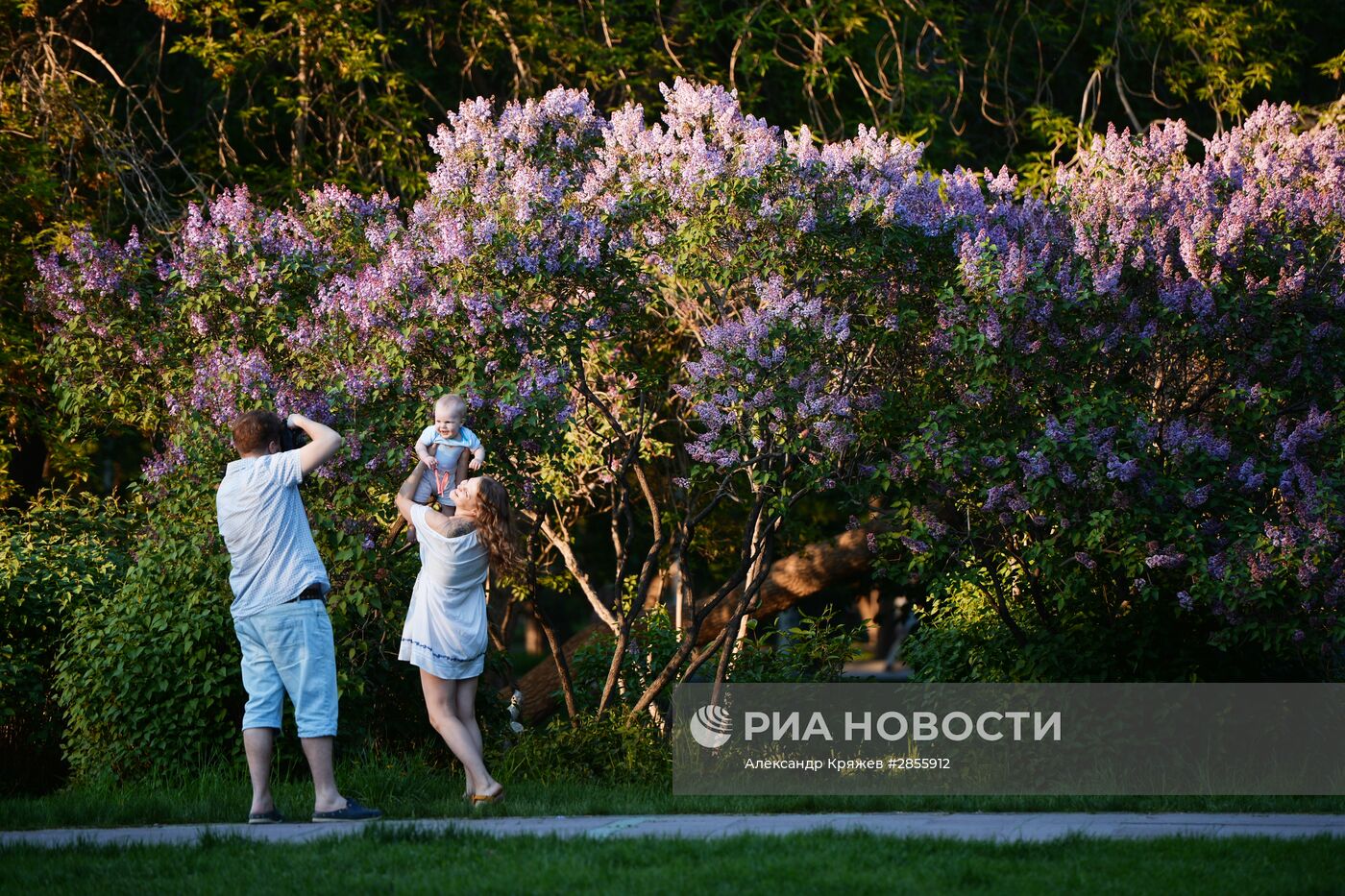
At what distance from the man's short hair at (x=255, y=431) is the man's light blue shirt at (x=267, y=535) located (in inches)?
2.8

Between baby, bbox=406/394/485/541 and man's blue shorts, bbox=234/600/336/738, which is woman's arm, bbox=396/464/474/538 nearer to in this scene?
baby, bbox=406/394/485/541

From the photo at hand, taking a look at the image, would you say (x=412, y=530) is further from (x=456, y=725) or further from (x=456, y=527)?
(x=456, y=725)

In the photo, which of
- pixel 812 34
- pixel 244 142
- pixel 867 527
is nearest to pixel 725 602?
pixel 867 527

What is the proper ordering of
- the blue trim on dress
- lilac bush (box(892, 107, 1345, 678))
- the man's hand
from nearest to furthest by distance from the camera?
the man's hand < the blue trim on dress < lilac bush (box(892, 107, 1345, 678))

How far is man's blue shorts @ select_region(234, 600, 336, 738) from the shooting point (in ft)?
21.9

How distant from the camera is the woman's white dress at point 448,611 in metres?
7.07

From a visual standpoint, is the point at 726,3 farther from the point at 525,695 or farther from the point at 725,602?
the point at 525,695

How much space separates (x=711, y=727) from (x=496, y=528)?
9.15 ft

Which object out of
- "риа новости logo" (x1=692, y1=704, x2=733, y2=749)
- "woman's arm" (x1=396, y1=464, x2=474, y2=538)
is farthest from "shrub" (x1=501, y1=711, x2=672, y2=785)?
"woman's arm" (x1=396, y1=464, x2=474, y2=538)

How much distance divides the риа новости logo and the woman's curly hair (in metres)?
2.49

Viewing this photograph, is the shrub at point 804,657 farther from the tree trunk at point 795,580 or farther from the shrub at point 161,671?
the shrub at point 161,671

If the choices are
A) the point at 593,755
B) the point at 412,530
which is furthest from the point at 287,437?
the point at 593,755

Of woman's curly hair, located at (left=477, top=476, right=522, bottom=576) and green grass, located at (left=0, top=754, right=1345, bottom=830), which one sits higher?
woman's curly hair, located at (left=477, top=476, right=522, bottom=576)

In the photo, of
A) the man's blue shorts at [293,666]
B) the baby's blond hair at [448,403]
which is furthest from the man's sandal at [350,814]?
the baby's blond hair at [448,403]
